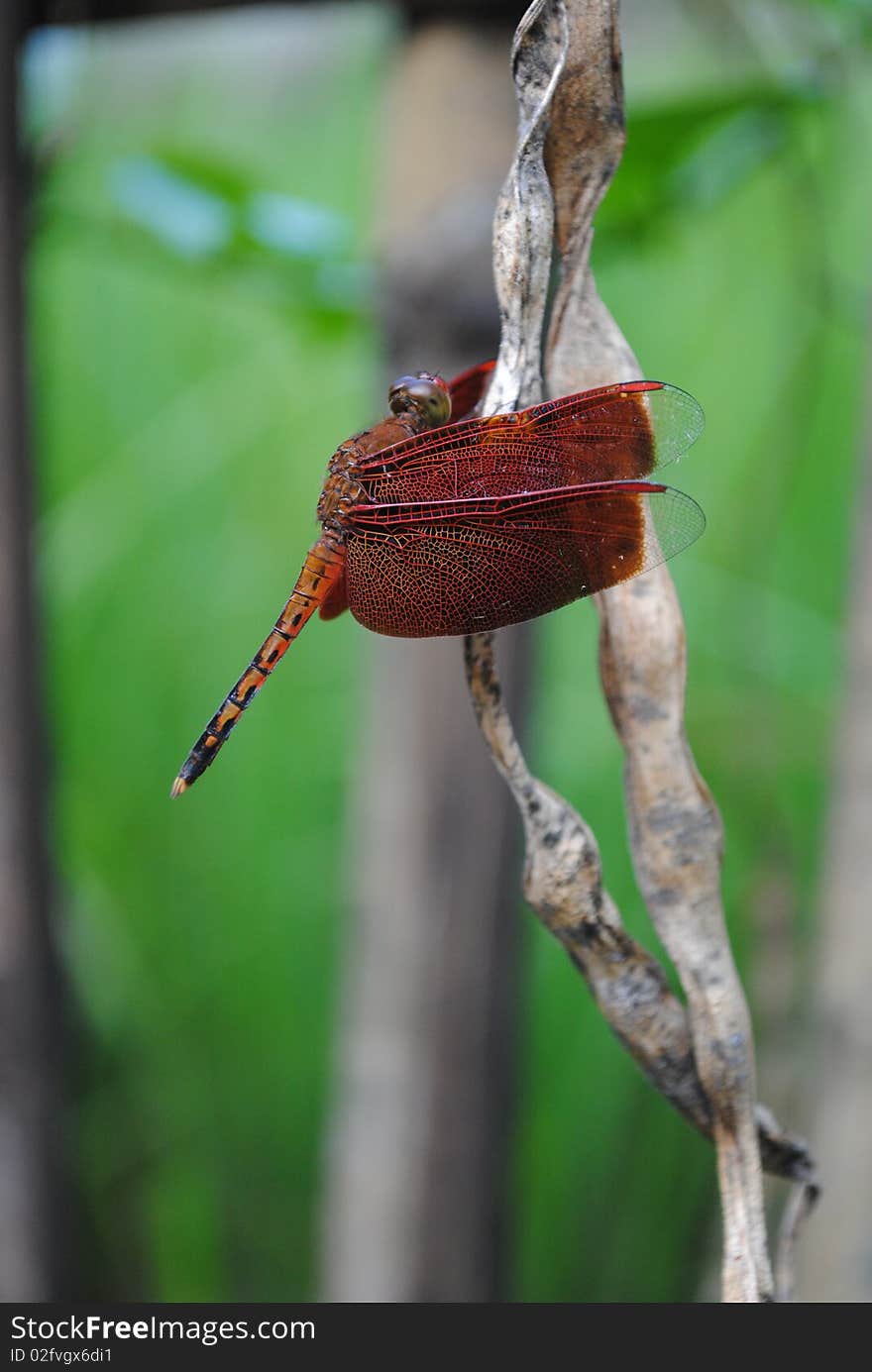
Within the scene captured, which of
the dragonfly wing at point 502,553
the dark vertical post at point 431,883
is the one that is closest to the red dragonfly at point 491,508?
the dragonfly wing at point 502,553

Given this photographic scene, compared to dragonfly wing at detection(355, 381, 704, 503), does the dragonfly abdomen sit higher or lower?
lower

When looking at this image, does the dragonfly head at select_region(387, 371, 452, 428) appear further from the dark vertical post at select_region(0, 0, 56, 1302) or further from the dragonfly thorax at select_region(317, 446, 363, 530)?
the dark vertical post at select_region(0, 0, 56, 1302)

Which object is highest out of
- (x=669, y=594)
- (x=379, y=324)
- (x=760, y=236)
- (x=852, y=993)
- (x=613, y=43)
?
(x=760, y=236)

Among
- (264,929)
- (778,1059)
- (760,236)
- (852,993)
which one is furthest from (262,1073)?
(760,236)

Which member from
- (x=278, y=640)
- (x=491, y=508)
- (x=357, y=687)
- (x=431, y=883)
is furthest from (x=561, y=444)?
(x=357, y=687)

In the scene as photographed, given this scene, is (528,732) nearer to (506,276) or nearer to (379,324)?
(379,324)

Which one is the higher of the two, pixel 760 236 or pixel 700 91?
pixel 760 236

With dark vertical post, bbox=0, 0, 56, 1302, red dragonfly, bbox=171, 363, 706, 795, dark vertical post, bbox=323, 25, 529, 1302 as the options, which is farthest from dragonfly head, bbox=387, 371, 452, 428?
dark vertical post, bbox=0, 0, 56, 1302
